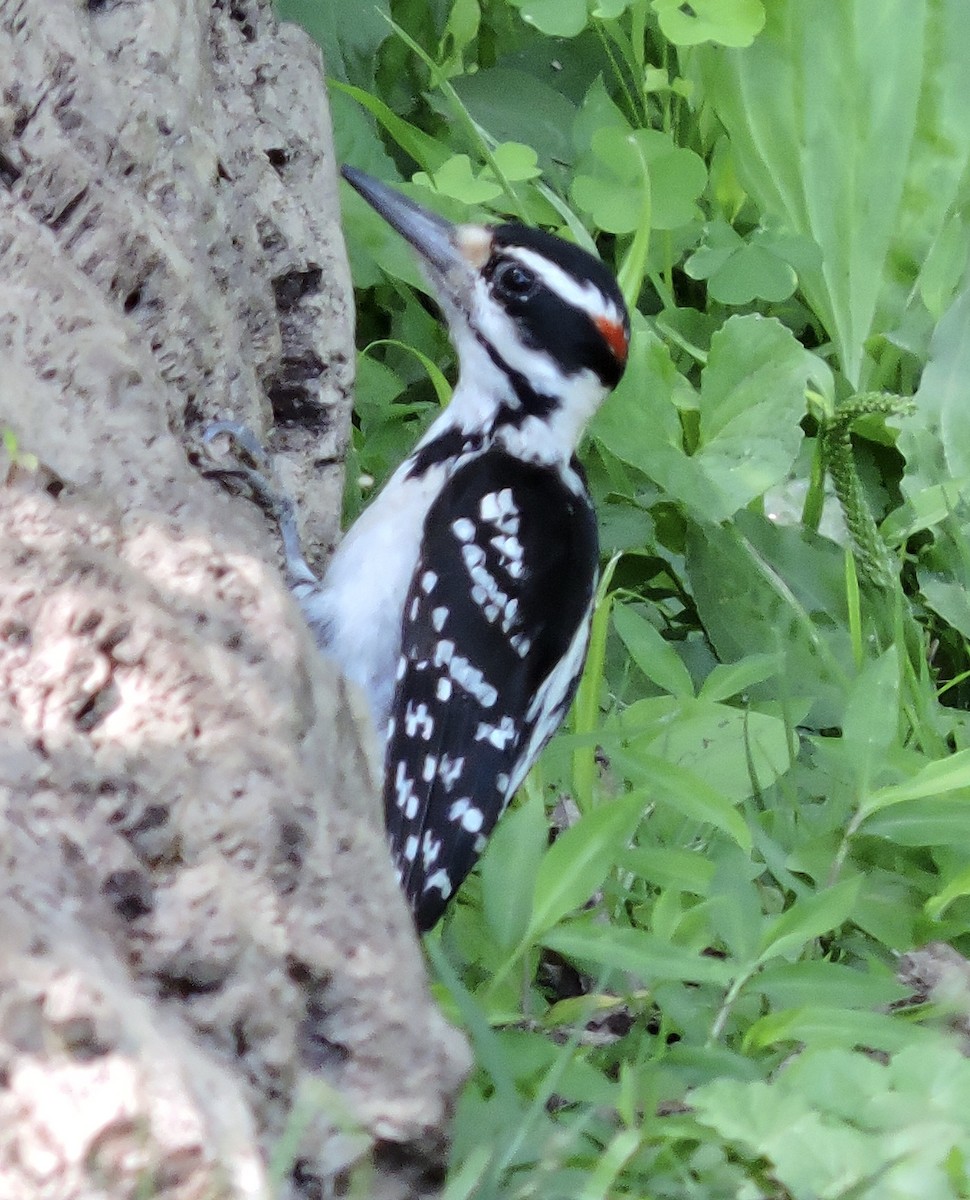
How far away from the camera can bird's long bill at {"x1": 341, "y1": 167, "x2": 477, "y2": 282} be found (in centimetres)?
276

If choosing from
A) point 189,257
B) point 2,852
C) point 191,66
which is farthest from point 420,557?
point 2,852

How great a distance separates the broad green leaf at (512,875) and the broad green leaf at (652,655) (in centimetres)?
81

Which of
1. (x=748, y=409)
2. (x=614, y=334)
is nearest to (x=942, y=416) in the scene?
(x=748, y=409)

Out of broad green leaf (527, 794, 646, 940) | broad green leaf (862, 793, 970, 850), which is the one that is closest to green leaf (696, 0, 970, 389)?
broad green leaf (862, 793, 970, 850)

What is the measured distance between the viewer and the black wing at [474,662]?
2268mm

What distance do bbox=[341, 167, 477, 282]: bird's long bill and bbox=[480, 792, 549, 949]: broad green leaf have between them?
1300 millimetres

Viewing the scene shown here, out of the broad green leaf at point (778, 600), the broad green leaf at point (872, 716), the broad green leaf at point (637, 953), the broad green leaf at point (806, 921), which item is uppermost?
the broad green leaf at point (637, 953)

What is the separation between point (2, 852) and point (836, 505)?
290 cm

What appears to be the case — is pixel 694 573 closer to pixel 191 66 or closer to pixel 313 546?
pixel 313 546

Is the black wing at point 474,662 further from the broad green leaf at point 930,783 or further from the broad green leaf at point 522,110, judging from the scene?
the broad green leaf at point 522,110

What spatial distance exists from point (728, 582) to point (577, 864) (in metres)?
1.65

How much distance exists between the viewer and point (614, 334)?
271 cm

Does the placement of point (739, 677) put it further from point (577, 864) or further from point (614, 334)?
point (577, 864)

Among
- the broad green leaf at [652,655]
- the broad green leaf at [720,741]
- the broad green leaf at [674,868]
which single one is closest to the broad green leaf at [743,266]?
the broad green leaf at [652,655]
